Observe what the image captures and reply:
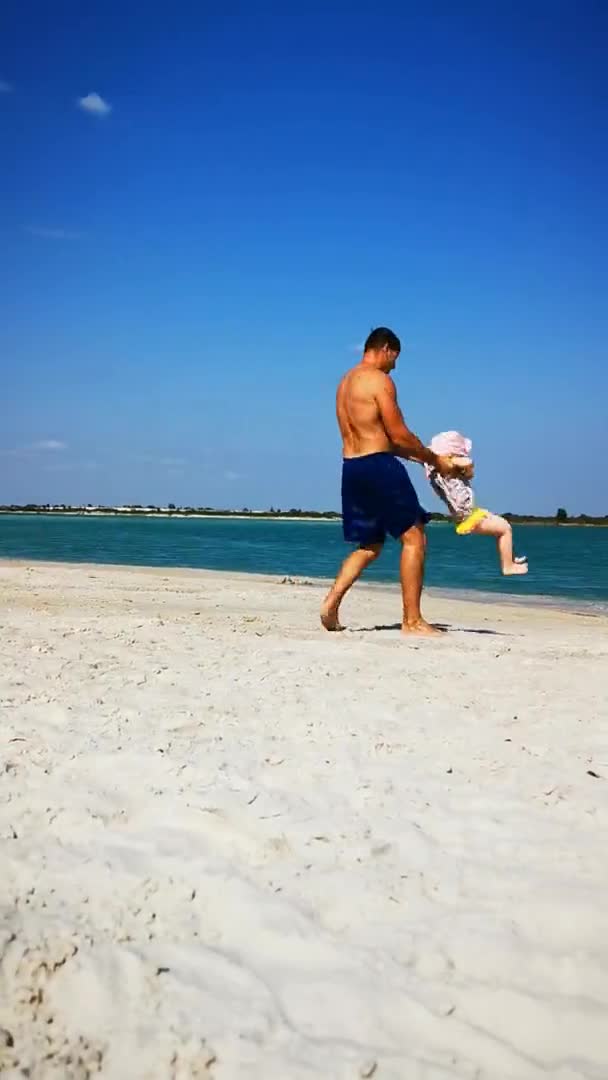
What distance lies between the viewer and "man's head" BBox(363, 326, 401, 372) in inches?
A: 243

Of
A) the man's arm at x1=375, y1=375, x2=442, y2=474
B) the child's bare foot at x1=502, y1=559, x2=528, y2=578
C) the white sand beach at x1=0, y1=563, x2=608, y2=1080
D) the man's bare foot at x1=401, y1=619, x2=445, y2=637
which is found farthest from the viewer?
the child's bare foot at x1=502, y1=559, x2=528, y2=578

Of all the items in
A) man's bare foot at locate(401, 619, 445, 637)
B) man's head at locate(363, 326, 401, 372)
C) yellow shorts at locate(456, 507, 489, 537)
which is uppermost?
man's head at locate(363, 326, 401, 372)

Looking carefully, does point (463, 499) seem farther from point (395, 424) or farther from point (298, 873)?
point (298, 873)

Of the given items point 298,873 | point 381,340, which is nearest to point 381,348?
point 381,340

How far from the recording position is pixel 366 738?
3.46m

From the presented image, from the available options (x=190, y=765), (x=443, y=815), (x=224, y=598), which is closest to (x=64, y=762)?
(x=190, y=765)

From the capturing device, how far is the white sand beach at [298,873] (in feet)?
6.03

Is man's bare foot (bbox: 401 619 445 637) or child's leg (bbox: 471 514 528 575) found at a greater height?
child's leg (bbox: 471 514 528 575)

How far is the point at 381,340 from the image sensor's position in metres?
6.18

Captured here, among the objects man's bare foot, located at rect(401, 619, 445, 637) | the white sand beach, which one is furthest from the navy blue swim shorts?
the white sand beach

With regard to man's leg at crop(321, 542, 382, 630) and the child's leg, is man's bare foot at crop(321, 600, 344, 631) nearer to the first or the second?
man's leg at crop(321, 542, 382, 630)

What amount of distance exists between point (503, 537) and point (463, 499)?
41 cm

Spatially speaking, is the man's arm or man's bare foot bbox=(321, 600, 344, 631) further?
man's bare foot bbox=(321, 600, 344, 631)

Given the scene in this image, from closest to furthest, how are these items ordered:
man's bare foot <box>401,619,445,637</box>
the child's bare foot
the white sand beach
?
the white sand beach → man's bare foot <box>401,619,445,637</box> → the child's bare foot
